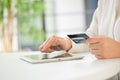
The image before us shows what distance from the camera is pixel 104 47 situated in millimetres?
1441

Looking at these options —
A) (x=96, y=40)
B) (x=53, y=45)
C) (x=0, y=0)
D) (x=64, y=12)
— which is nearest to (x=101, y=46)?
(x=96, y=40)

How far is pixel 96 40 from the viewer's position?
4.77 ft

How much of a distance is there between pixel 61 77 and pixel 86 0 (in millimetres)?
5304

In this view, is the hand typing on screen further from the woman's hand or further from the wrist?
the woman's hand

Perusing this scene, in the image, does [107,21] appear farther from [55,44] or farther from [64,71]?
[64,71]

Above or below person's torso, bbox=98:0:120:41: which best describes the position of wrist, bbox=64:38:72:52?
below

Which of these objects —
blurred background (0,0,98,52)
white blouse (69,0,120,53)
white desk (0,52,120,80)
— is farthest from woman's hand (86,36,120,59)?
blurred background (0,0,98,52)

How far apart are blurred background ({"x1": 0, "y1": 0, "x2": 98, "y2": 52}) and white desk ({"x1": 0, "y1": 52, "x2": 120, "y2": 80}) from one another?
4213mm

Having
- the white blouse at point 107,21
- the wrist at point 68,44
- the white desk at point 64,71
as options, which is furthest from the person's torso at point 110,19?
the white desk at point 64,71

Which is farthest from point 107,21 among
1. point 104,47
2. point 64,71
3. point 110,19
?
point 64,71

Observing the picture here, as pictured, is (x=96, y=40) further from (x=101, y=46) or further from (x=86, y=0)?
(x=86, y=0)

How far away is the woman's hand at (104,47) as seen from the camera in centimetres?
144

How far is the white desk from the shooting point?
3.42 ft

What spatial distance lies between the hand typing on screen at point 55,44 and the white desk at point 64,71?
15.4 inches
